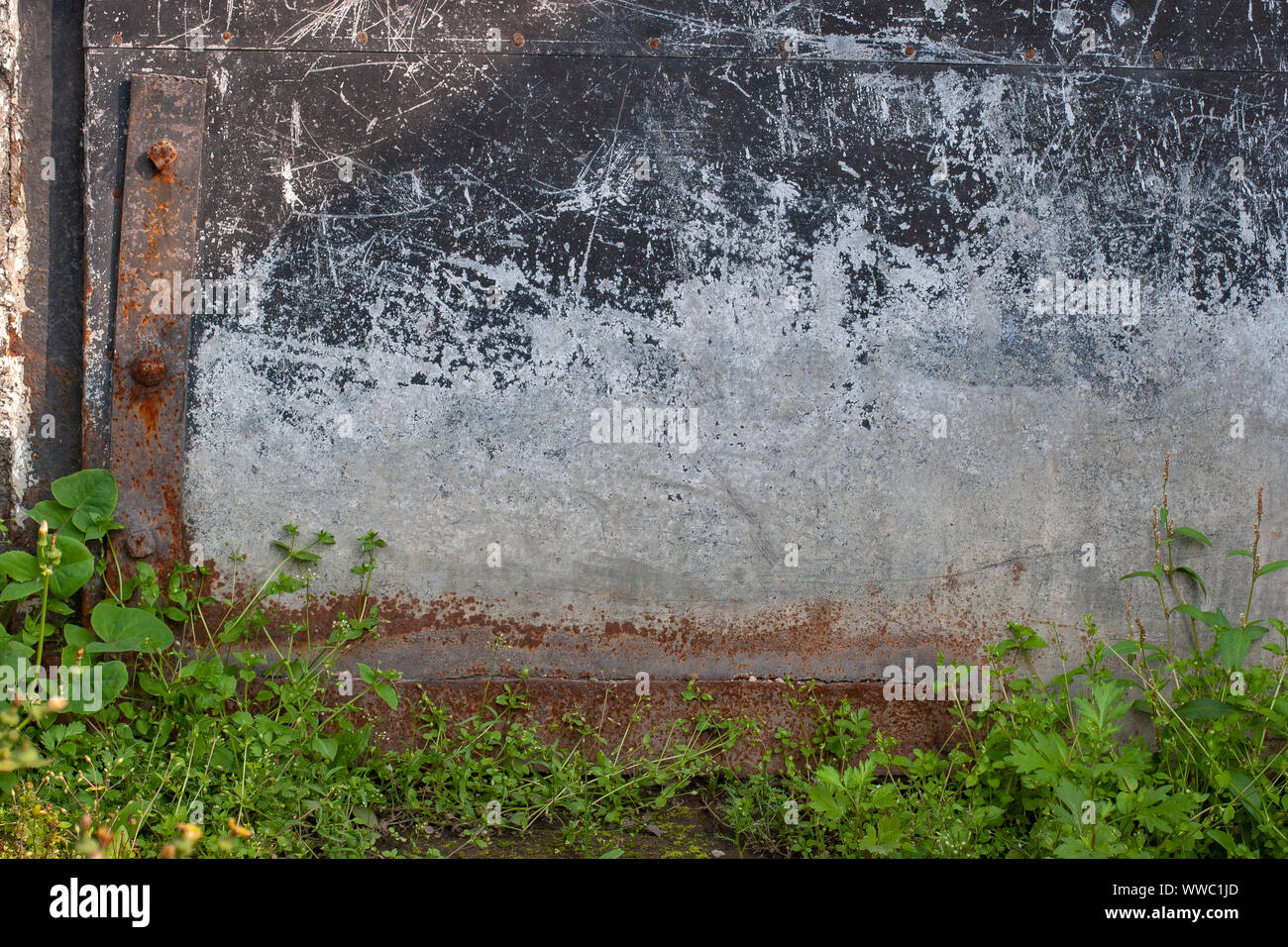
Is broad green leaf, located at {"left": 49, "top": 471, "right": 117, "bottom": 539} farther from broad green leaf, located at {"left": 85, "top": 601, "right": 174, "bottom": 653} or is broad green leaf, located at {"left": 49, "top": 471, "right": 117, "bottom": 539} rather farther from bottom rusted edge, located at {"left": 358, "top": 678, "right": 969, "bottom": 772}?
bottom rusted edge, located at {"left": 358, "top": 678, "right": 969, "bottom": 772}

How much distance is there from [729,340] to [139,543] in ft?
6.81

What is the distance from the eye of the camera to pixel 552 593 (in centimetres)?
313

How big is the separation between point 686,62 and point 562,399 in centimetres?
124

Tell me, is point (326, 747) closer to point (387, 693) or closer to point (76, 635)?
point (387, 693)

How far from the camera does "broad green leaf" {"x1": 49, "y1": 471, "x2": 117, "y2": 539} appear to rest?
2.90 meters

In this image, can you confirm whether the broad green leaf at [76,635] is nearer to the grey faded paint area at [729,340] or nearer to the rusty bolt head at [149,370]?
the grey faded paint area at [729,340]

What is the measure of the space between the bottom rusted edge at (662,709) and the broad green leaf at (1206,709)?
2.22 feet

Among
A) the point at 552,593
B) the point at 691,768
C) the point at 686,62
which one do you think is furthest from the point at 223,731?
the point at 686,62

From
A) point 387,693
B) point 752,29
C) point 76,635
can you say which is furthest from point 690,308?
point 76,635

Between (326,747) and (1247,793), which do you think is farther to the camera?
(326,747)

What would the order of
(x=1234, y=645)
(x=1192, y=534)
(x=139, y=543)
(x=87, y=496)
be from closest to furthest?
(x=1234, y=645) → (x=87, y=496) → (x=139, y=543) → (x=1192, y=534)

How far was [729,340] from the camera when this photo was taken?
10.4 feet

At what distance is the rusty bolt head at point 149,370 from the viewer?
299 cm

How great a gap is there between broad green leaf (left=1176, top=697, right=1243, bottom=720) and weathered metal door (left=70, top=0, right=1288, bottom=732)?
467 mm
